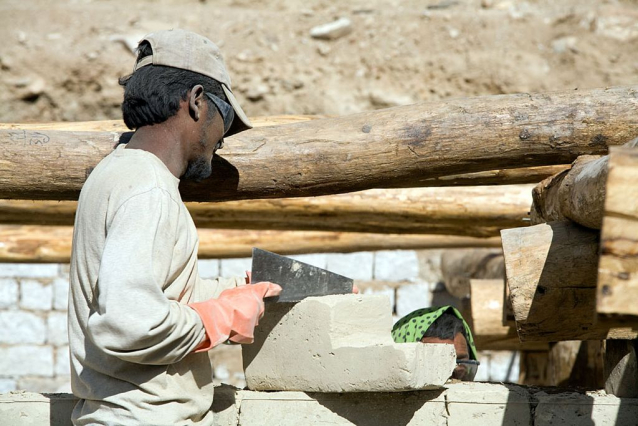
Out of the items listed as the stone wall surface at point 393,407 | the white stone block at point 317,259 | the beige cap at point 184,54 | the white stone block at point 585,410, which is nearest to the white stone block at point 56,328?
the white stone block at point 317,259

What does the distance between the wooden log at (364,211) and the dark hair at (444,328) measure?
1.47 meters

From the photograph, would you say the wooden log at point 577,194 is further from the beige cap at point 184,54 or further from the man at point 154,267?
the beige cap at point 184,54

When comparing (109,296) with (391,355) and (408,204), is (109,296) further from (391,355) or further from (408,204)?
(408,204)

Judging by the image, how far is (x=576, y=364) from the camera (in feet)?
17.6

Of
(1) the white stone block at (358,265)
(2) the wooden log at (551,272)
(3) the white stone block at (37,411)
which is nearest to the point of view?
(2) the wooden log at (551,272)

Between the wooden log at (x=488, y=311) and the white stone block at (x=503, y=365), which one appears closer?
the wooden log at (x=488, y=311)

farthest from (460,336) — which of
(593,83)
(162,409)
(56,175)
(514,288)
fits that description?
(593,83)

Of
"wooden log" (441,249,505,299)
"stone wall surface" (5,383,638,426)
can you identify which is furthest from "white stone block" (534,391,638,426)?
"wooden log" (441,249,505,299)

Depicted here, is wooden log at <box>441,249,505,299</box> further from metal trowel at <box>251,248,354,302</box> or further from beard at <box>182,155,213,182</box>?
beard at <box>182,155,213,182</box>

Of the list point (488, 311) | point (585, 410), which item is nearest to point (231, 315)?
point (585, 410)

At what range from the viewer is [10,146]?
313cm

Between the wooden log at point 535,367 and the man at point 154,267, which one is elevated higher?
the man at point 154,267

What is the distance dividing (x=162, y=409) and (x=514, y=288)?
1.35 m

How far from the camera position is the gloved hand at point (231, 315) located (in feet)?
7.98
